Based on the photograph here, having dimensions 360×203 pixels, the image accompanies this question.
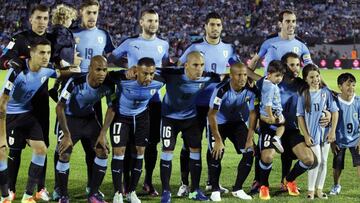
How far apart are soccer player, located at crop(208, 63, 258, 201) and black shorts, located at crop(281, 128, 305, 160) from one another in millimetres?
590

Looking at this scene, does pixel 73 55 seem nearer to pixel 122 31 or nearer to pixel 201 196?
pixel 201 196

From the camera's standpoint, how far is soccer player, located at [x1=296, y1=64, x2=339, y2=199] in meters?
9.45

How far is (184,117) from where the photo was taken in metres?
9.45

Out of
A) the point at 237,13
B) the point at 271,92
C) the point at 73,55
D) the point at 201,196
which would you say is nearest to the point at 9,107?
the point at 73,55

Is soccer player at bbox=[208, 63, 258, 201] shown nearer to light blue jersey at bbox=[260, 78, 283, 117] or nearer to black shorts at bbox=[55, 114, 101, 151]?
light blue jersey at bbox=[260, 78, 283, 117]

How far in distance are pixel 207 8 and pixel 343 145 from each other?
4854cm

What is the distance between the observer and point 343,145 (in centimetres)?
1015

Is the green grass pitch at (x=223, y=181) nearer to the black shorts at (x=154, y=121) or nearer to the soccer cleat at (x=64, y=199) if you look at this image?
the soccer cleat at (x=64, y=199)

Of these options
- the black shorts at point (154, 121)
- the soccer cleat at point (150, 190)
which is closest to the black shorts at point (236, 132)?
the black shorts at point (154, 121)

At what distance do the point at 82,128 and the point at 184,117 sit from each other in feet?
4.81

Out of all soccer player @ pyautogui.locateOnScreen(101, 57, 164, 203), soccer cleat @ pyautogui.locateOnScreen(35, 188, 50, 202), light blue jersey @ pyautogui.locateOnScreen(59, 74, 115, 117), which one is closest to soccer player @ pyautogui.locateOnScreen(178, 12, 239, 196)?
soccer player @ pyautogui.locateOnScreen(101, 57, 164, 203)

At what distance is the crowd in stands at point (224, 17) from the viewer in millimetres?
53469

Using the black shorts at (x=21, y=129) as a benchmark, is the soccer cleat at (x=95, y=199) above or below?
below

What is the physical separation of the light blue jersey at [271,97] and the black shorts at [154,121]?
1.56 meters
